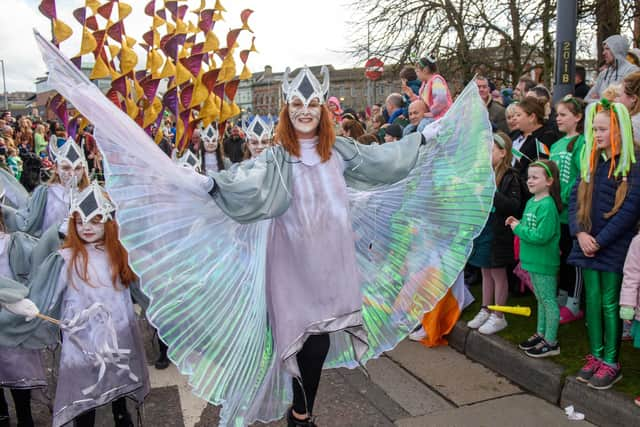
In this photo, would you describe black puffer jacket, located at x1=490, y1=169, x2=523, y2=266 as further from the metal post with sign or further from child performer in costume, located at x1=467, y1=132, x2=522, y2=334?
the metal post with sign

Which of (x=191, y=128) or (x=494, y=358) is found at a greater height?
(x=191, y=128)

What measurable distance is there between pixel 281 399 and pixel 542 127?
349 centimetres

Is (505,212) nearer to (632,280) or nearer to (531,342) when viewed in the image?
(531,342)

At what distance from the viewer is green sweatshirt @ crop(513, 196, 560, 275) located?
4027mm

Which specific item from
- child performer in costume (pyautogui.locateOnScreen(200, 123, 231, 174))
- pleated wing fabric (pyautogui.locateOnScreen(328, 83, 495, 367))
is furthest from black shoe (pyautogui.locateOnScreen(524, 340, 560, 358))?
child performer in costume (pyautogui.locateOnScreen(200, 123, 231, 174))

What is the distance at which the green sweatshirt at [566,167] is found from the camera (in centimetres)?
437

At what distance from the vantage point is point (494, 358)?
169 inches

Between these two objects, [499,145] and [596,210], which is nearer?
[596,210]

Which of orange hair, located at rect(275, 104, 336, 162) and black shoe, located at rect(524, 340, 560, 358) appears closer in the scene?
orange hair, located at rect(275, 104, 336, 162)

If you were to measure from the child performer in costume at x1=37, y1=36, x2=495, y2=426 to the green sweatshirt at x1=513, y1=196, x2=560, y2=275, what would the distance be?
875 mm

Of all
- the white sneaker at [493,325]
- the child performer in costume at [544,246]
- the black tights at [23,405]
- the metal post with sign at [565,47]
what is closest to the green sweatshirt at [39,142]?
the black tights at [23,405]

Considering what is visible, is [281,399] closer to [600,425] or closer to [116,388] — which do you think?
[116,388]

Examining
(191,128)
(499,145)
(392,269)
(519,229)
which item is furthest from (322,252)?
(191,128)

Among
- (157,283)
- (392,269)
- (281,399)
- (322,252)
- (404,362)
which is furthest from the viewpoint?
(404,362)
